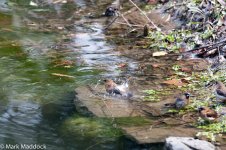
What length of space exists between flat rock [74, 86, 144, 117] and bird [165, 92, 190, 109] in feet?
1.04

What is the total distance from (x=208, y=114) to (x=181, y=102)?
31cm

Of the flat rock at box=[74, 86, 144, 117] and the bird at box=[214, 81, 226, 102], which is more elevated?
the bird at box=[214, 81, 226, 102]

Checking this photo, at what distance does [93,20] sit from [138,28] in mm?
1109

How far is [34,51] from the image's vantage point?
21.9 ft

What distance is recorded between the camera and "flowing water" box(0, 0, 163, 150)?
13.9 feet

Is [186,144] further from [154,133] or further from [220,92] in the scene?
[220,92]

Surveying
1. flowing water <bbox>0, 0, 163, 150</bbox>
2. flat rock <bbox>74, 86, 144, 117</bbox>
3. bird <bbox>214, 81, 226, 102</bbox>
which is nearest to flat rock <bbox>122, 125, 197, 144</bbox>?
flowing water <bbox>0, 0, 163, 150</bbox>

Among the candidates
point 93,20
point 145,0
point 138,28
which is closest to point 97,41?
point 138,28

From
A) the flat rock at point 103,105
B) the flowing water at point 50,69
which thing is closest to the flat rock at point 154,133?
the flowing water at point 50,69

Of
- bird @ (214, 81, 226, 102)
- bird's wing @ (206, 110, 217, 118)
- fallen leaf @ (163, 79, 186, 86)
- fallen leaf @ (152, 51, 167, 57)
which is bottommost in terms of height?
fallen leaf @ (163, 79, 186, 86)

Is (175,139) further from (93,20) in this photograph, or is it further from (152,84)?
(93,20)

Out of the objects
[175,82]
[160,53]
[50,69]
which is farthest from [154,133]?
[160,53]

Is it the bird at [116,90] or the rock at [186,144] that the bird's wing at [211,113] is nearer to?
the rock at [186,144]

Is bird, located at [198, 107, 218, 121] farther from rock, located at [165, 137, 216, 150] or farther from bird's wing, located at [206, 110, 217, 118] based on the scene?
rock, located at [165, 137, 216, 150]
